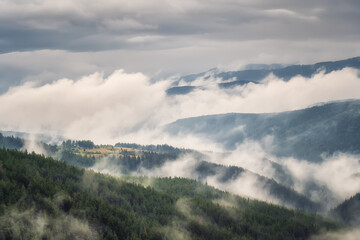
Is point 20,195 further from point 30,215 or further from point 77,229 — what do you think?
point 77,229

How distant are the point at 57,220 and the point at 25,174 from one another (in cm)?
3985

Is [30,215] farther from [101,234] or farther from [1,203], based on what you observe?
[101,234]

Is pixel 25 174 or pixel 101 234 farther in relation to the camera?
pixel 25 174

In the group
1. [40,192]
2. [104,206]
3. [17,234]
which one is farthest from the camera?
[104,206]

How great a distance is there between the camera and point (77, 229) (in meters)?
165

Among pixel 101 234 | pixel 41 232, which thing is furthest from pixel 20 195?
pixel 101 234

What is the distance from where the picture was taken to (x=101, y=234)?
174 metres

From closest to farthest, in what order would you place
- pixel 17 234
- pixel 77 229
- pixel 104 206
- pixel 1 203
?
pixel 17 234
pixel 1 203
pixel 77 229
pixel 104 206

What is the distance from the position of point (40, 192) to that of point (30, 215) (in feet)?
83.5

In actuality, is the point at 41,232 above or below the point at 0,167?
below

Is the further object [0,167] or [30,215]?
[0,167]

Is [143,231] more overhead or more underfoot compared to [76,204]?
more underfoot

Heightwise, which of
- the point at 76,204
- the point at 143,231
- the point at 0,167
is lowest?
the point at 143,231

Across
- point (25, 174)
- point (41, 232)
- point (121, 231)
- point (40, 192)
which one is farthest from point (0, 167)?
point (121, 231)
